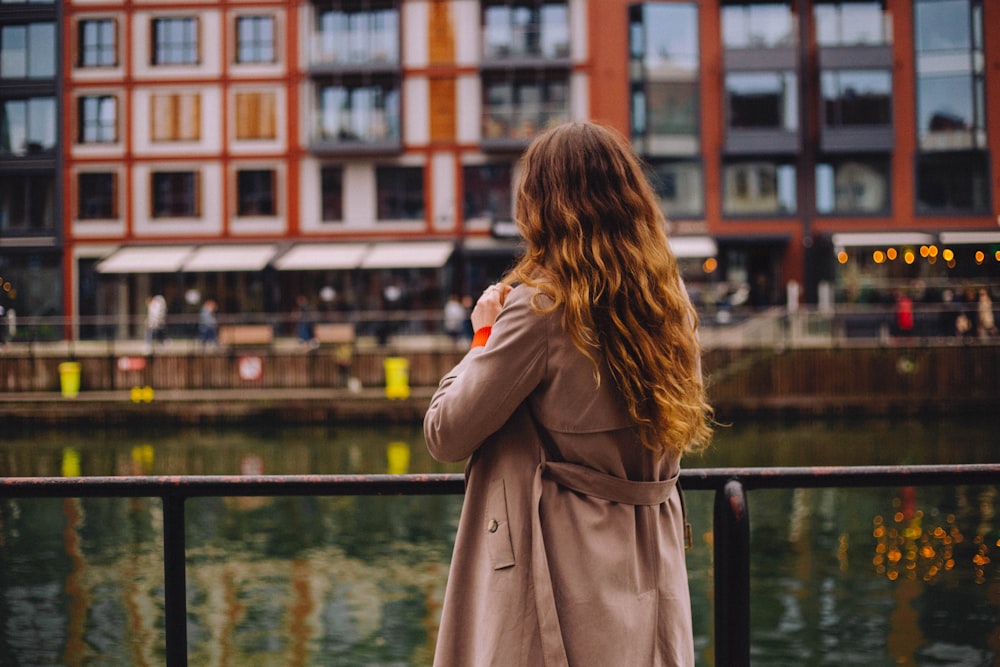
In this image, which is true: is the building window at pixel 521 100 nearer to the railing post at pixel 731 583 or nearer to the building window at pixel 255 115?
the building window at pixel 255 115

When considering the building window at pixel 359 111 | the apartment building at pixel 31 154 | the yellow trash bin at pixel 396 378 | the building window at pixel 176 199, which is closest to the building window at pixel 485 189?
the building window at pixel 359 111

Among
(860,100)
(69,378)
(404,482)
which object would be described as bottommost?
(69,378)

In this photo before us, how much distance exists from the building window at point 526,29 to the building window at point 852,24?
26.1ft

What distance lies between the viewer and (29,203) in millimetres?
33844

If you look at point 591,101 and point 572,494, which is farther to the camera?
point 591,101

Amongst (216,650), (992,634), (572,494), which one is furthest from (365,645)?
(572,494)

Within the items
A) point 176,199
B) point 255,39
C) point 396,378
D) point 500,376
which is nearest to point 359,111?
point 255,39

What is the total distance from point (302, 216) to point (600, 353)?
33266mm

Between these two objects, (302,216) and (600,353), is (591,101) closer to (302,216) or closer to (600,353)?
(302,216)

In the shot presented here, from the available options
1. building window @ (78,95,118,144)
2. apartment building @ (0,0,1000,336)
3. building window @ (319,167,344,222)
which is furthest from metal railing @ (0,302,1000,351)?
building window @ (78,95,118,144)

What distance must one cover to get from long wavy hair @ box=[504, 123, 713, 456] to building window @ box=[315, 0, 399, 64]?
1315 inches

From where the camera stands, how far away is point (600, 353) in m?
1.85

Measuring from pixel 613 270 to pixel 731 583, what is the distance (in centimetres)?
93

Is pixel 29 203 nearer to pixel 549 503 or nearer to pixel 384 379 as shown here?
pixel 384 379
